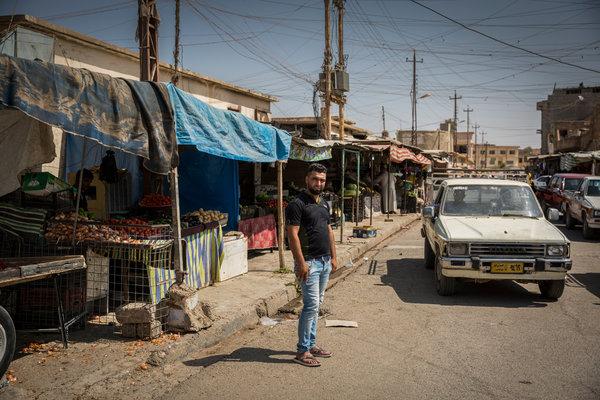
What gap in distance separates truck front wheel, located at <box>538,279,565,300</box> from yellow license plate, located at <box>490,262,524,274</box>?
706 millimetres

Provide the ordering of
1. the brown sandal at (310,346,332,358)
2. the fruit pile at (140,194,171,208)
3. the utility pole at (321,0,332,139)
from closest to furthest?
1. the brown sandal at (310,346,332,358)
2. the fruit pile at (140,194,171,208)
3. the utility pole at (321,0,332,139)

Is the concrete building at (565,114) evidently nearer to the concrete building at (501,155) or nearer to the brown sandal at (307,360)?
the brown sandal at (307,360)

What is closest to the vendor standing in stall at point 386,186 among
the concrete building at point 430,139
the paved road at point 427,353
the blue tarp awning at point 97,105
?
the paved road at point 427,353

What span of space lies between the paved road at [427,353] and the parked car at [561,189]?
36.4 ft

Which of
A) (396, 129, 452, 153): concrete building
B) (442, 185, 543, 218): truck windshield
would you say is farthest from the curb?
(396, 129, 452, 153): concrete building

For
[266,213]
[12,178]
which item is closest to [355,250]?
[266,213]

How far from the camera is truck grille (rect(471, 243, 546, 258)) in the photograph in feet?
23.6

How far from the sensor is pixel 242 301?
7.05 metres

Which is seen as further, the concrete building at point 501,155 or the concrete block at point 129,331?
the concrete building at point 501,155

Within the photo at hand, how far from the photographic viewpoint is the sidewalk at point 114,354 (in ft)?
13.8

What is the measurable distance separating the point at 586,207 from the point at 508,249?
9.33 metres

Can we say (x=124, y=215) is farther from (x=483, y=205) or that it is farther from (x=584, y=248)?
(x=584, y=248)

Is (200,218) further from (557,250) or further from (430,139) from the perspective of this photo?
(430,139)

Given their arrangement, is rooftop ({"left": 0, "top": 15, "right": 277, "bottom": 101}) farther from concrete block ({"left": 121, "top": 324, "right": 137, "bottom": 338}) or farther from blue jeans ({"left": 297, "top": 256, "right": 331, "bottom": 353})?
blue jeans ({"left": 297, "top": 256, "right": 331, "bottom": 353})
